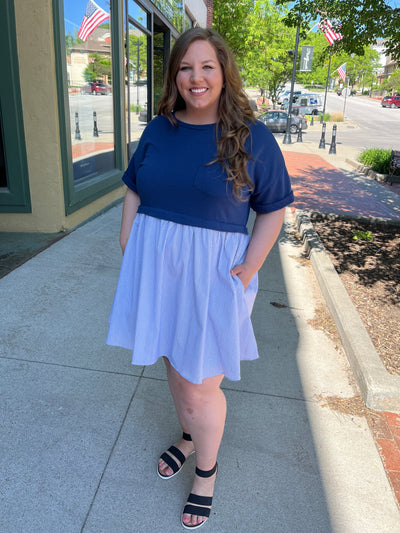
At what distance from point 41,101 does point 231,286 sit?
4.21 metres

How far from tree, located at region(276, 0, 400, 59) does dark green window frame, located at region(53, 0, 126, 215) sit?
105 inches

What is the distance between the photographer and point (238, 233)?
5.94 ft

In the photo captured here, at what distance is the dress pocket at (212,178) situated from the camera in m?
1.69

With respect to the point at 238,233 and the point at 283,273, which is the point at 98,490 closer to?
the point at 238,233

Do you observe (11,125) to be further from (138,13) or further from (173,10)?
(173,10)

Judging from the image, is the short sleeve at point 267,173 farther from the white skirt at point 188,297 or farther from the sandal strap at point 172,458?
the sandal strap at point 172,458

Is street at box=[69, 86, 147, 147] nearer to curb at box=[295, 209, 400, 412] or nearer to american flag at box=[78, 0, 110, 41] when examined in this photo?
american flag at box=[78, 0, 110, 41]

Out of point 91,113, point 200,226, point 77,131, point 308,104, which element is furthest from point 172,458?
point 308,104

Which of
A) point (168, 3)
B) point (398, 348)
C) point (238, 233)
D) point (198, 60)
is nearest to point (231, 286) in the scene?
point (238, 233)

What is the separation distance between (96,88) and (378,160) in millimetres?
9546

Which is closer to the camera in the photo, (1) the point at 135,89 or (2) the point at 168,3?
(1) the point at 135,89

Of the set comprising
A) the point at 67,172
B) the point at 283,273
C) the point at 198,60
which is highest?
the point at 198,60

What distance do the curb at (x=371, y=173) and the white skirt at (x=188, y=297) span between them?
38.1ft

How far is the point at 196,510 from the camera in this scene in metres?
1.96
